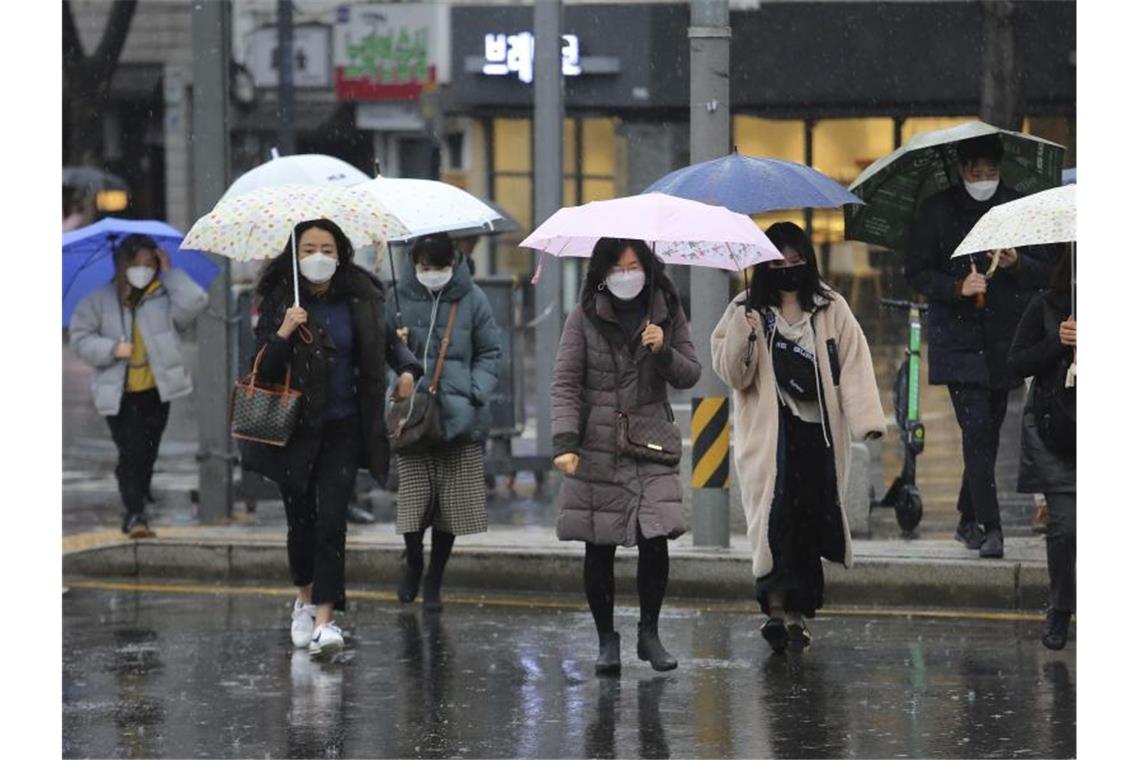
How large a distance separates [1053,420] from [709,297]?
2500 mm

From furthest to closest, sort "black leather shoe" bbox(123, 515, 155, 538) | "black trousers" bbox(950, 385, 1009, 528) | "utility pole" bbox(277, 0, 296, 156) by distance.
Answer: "utility pole" bbox(277, 0, 296, 156) < "black leather shoe" bbox(123, 515, 155, 538) < "black trousers" bbox(950, 385, 1009, 528)

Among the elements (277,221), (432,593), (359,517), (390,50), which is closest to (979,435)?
(432,593)

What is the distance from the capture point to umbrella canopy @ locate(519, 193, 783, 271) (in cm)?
912

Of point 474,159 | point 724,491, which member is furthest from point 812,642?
point 474,159

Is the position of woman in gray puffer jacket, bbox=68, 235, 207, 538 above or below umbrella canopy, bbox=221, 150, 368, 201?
below

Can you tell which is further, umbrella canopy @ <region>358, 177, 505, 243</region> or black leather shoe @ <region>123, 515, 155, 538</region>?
black leather shoe @ <region>123, 515, 155, 538</region>

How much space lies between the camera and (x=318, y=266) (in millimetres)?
9875

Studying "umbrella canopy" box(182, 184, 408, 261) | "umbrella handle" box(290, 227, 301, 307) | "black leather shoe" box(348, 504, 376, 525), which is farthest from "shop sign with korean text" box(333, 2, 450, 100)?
"umbrella handle" box(290, 227, 301, 307)

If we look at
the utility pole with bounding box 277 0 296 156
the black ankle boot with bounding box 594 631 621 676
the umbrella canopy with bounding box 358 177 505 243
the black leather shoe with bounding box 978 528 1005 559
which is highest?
the utility pole with bounding box 277 0 296 156

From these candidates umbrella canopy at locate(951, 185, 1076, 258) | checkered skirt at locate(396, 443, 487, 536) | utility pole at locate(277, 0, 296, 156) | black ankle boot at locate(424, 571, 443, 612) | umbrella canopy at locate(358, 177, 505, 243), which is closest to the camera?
umbrella canopy at locate(951, 185, 1076, 258)

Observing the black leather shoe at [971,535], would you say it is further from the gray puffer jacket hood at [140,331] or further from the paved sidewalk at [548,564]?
the gray puffer jacket hood at [140,331]

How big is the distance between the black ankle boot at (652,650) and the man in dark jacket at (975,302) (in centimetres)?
227

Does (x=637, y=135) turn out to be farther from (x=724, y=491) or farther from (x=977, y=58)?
(x=724, y=491)

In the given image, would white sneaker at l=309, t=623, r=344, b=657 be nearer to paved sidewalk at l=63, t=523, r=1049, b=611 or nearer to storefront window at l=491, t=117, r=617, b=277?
paved sidewalk at l=63, t=523, r=1049, b=611
